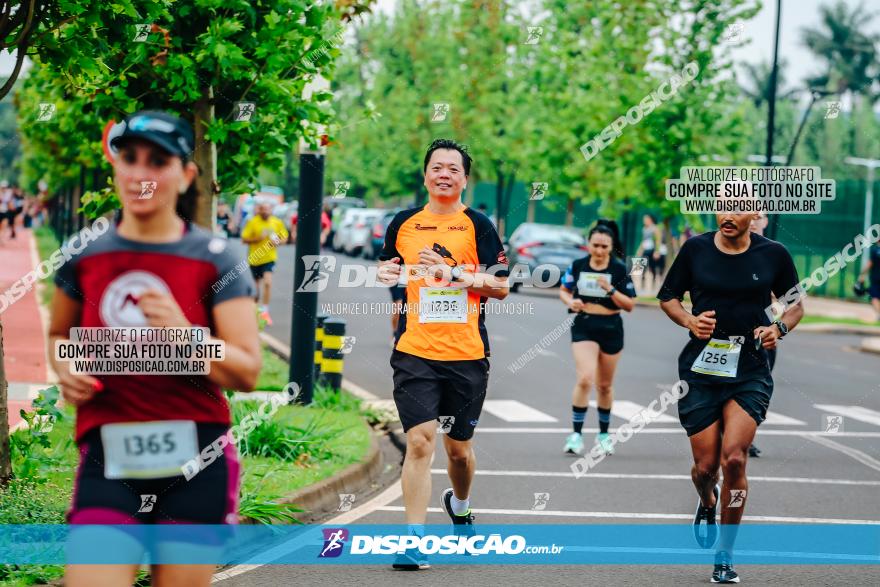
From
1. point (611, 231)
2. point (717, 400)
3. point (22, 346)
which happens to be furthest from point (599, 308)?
point (22, 346)

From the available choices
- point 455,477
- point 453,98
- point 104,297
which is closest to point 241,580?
point 455,477

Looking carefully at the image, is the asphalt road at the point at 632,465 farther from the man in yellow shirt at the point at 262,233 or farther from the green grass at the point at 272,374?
the man in yellow shirt at the point at 262,233

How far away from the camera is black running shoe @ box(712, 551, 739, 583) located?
7.23 meters

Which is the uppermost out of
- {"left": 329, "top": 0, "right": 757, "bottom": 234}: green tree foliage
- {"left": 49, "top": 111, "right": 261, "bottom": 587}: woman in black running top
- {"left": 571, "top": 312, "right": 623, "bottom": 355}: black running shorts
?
{"left": 329, "top": 0, "right": 757, "bottom": 234}: green tree foliage

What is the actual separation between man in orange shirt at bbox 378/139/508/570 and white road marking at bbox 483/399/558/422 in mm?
7153

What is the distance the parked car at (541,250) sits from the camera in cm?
3584

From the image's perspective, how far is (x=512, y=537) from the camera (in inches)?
326

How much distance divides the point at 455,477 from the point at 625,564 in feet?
3.61

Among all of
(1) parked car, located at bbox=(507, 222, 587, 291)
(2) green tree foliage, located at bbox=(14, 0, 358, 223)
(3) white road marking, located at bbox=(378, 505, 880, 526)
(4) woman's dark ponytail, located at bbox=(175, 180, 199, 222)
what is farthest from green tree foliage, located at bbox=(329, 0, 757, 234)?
(4) woman's dark ponytail, located at bbox=(175, 180, 199, 222)

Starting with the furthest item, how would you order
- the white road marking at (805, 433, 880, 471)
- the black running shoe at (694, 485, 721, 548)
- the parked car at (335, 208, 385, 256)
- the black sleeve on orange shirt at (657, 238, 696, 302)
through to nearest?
the parked car at (335, 208, 385, 256), the white road marking at (805, 433, 880, 471), the black running shoe at (694, 485, 721, 548), the black sleeve on orange shirt at (657, 238, 696, 302)

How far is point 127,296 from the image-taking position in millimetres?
4109

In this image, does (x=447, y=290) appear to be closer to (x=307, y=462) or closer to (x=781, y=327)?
(x=781, y=327)

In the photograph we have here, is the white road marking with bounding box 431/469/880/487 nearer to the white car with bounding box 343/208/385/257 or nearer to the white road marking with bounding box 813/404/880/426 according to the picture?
the white road marking with bounding box 813/404/880/426

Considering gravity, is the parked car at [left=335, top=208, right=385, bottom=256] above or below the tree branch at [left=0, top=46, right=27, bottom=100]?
below
